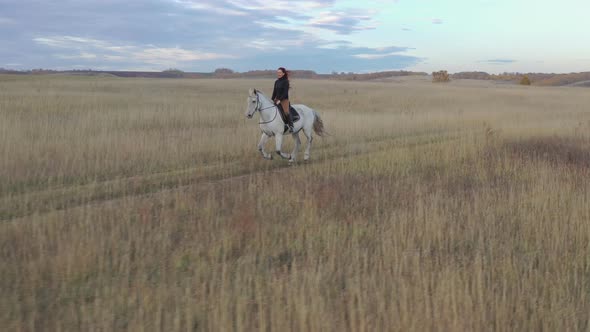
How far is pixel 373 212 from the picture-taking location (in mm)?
8680

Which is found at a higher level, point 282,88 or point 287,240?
point 282,88

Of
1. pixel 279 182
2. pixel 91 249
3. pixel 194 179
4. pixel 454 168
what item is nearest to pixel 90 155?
pixel 194 179

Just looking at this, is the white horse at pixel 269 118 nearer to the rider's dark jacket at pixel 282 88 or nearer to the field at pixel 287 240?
the rider's dark jacket at pixel 282 88

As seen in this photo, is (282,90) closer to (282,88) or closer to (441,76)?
A: (282,88)

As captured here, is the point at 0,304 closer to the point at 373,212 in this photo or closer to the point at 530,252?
the point at 373,212

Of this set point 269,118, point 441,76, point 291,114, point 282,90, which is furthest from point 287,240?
point 441,76

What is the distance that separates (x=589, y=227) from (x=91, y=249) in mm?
6469

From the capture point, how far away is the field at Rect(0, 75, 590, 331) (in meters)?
5.00

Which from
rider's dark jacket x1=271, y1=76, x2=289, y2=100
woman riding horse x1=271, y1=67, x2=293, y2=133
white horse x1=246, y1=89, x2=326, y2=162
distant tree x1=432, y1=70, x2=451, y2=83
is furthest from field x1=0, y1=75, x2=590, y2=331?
distant tree x1=432, y1=70, x2=451, y2=83

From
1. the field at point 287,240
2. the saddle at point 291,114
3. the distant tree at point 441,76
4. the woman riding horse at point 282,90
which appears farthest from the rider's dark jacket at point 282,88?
the distant tree at point 441,76

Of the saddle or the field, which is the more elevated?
the saddle

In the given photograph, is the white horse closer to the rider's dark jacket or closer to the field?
the rider's dark jacket

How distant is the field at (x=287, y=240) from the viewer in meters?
5.00

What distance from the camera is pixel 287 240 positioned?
722 centimetres
